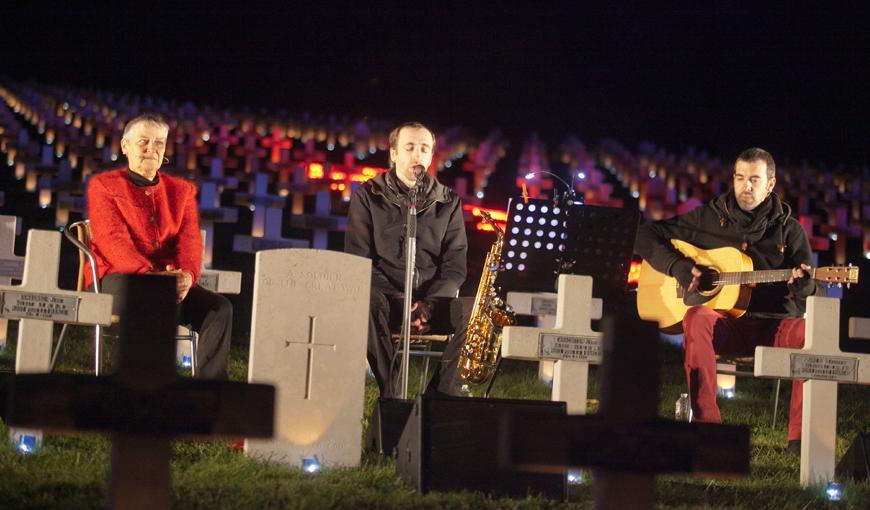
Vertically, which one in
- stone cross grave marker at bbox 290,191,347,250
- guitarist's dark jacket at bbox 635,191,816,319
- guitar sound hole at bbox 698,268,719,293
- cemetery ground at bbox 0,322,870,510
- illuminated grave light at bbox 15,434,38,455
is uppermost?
stone cross grave marker at bbox 290,191,347,250

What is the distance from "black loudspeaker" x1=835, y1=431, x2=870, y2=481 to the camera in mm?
5621

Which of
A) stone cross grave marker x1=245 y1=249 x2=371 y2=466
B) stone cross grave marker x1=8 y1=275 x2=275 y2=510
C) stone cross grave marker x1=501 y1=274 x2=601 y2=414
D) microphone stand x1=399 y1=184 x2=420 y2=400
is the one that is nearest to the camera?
stone cross grave marker x1=8 y1=275 x2=275 y2=510

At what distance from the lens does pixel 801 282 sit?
264 inches

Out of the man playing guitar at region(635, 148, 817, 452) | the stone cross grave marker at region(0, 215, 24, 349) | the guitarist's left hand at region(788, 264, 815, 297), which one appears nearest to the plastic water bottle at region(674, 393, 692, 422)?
the man playing guitar at region(635, 148, 817, 452)

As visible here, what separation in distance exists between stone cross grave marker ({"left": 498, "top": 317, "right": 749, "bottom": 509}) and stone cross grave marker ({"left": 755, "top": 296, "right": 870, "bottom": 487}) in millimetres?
3248

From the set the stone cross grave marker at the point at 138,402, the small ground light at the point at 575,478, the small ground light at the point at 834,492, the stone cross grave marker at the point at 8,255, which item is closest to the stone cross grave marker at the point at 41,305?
the small ground light at the point at 575,478

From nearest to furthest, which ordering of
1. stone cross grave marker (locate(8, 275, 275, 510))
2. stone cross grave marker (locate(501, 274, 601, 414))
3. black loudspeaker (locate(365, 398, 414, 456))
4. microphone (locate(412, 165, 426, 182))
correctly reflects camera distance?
1. stone cross grave marker (locate(8, 275, 275, 510))
2. stone cross grave marker (locate(501, 274, 601, 414))
3. black loudspeaker (locate(365, 398, 414, 456))
4. microphone (locate(412, 165, 426, 182))

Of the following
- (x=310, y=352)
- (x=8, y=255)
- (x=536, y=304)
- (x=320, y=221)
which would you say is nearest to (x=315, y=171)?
(x=320, y=221)

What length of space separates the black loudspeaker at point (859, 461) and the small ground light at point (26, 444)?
152 inches

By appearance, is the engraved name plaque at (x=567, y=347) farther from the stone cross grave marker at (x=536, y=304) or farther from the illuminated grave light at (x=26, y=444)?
the stone cross grave marker at (x=536, y=304)

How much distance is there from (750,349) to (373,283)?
2.29 metres

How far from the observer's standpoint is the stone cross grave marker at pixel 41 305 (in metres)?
5.15

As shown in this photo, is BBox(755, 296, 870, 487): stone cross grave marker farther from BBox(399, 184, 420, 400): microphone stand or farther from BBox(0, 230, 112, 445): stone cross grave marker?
BBox(0, 230, 112, 445): stone cross grave marker

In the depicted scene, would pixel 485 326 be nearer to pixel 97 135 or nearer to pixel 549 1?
pixel 97 135
